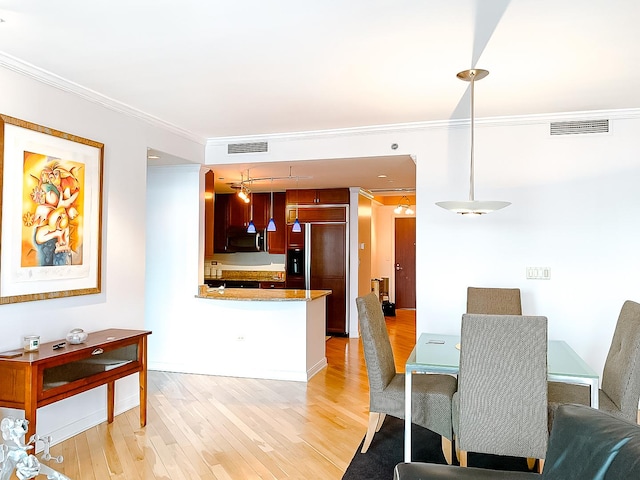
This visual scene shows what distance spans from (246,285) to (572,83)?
231 inches

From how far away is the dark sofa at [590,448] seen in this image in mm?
1353

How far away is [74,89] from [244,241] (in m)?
4.71

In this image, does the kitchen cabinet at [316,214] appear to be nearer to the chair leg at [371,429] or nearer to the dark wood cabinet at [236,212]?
the dark wood cabinet at [236,212]

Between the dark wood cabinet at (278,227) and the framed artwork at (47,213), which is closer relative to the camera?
the framed artwork at (47,213)

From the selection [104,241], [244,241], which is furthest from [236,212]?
[104,241]

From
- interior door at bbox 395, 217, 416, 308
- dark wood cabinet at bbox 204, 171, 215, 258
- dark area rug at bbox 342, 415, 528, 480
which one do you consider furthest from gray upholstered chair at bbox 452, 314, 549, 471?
interior door at bbox 395, 217, 416, 308

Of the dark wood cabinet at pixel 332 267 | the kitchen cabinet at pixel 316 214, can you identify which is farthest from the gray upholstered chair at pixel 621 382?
the kitchen cabinet at pixel 316 214

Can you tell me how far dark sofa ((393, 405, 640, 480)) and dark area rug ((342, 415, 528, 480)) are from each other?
1268 mm

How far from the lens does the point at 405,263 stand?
11188mm

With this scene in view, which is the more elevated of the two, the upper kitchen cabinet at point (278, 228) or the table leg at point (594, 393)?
the upper kitchen cabinet at point (278, 228)

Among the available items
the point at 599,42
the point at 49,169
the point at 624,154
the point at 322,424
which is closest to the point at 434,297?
the point at 322,424

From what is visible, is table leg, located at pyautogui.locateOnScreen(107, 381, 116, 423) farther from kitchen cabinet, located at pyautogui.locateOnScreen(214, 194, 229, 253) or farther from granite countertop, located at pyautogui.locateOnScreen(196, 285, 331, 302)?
kitchen cabinet, located at pyautogui.locateOnScreen(214, 194, 229, 253)

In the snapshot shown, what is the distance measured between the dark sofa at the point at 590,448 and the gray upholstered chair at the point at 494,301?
2131mm

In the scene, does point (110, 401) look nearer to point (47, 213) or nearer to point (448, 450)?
point (47, 213)
